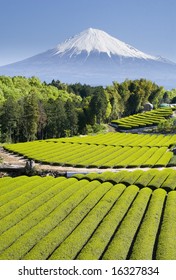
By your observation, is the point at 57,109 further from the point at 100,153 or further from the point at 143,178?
the point at 143,178

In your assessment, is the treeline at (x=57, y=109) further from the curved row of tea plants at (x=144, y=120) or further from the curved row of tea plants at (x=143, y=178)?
the curved row of tea plants at (x=143, y=178)

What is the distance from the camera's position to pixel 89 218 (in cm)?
2823

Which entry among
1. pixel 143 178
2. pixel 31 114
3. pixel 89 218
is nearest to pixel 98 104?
pixel 31 114

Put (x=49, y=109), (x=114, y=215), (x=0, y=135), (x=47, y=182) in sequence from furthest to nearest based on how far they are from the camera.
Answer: (x=49, y=109) → (x=0, y=135) → (x=47, y=182) → (x=114, y=215)

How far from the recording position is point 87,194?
34.9 metres

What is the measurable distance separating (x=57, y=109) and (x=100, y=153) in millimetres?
48370

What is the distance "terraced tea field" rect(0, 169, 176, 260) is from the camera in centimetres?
2317

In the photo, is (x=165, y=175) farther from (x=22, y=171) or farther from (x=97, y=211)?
(x=22, y=171)

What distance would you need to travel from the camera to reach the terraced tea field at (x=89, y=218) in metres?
23.2

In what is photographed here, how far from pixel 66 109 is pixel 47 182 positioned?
72.6m

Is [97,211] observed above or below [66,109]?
below
